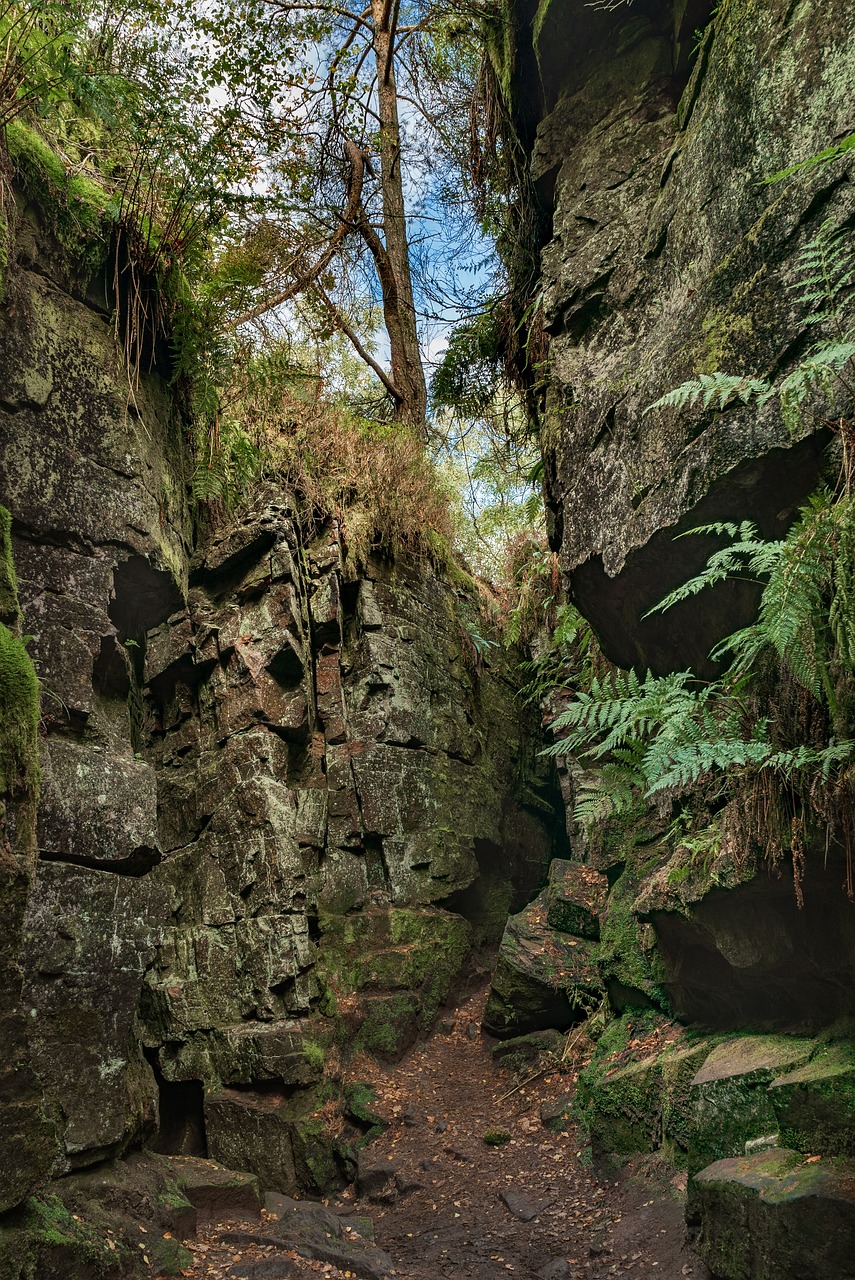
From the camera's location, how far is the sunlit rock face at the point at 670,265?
177 inches

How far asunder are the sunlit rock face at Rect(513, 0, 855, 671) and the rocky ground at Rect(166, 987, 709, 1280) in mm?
3445

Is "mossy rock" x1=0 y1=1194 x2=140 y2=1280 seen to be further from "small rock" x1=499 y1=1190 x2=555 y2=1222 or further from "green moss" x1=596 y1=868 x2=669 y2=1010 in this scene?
"green moss" x1=596 y1=868 x2=669 y2=1010

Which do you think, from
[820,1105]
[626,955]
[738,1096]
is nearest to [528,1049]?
[626,955]

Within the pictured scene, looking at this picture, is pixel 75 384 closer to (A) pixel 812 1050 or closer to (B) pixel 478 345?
(B) pixel 478 345

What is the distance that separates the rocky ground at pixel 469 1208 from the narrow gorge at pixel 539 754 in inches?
1.5

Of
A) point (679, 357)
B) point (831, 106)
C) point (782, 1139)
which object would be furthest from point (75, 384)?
point (782, 1139)

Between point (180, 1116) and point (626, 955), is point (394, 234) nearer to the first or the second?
point (626, 955)

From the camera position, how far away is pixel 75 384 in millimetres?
5297

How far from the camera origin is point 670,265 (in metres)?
5.70

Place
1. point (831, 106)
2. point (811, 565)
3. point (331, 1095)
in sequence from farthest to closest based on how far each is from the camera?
point (331, 1095) < point (831, 106) < point (811, 565)

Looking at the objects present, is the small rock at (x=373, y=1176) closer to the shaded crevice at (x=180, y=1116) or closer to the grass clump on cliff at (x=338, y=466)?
the shaded crevice at (x=180, y=1116)

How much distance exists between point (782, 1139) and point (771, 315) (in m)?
4.19

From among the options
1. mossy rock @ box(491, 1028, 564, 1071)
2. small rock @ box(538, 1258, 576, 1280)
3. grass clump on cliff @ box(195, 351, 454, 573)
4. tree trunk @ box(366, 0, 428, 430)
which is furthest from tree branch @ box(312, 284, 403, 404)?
small rock @ box(538, 1258, 576, 1280)

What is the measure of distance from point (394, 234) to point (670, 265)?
30.6 ft
